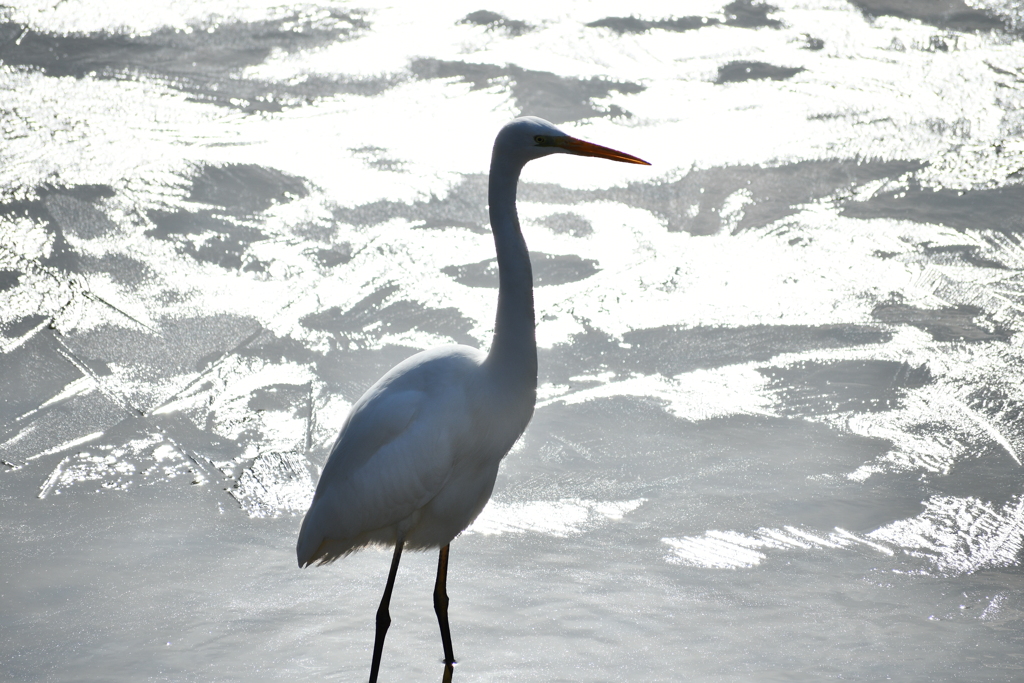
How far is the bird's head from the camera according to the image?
262 cm

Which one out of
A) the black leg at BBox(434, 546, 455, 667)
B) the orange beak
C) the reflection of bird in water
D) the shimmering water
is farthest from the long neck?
the shimmering water

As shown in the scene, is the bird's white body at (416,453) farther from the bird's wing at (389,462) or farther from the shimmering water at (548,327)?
the shimmering water at (548,327)

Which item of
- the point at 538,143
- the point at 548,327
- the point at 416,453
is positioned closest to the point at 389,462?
the point at 416,453

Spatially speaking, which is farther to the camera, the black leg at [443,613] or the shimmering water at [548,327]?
the shimmering water at [548,327]

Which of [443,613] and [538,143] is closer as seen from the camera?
[538,143]

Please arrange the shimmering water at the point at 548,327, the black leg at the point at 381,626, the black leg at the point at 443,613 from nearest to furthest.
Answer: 1. the black leg at the point at 381,626
2. the black leg at the point at 443,613
3. the shimmering water at the point at 548,327

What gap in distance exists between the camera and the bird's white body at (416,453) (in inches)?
104

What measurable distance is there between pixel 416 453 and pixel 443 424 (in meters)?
0.10

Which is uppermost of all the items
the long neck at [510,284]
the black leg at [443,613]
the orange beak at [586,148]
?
the orange beak at [586,148]

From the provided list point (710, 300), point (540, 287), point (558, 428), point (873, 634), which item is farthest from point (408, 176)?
point (873, 634)

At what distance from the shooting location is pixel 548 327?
15.6 ft

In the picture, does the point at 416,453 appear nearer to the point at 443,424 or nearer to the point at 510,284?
the point at 443,424

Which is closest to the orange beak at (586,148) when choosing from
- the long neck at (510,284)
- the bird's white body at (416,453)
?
the long neck at (510,284)

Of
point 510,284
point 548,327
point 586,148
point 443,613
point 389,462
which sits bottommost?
point 443,613
